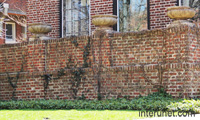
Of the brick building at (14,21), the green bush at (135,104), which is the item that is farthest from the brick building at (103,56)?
the brick building at (14,21)

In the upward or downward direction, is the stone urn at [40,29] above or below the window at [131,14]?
below

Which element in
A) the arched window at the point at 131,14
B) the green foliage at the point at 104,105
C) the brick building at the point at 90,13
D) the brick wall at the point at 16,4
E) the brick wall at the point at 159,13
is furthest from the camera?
the brick wall at the point at 16,4

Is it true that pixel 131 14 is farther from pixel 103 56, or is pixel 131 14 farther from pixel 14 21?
pixel 14 21

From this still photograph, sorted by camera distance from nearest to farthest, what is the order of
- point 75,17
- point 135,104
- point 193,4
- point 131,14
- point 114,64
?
point 135,104
point 114,64
point 193,4
point 131,14
point 75,17

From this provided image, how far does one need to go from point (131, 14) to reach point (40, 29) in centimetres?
310

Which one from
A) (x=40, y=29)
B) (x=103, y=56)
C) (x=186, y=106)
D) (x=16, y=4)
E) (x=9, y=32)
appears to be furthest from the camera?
(x=9, y=32)

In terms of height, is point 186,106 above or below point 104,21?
below

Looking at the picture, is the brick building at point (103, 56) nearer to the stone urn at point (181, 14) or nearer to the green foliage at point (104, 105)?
the stone urn at point (181, 14)

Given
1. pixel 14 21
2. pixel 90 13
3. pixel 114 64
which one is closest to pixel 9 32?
pixel 14 21

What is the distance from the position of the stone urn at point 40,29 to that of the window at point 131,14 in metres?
2.41

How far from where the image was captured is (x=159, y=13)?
42.8ft

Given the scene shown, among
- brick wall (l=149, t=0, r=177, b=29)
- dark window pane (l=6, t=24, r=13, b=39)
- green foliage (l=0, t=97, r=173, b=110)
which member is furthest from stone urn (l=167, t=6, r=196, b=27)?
dark window pane (l=6, t=24, r=13, b=39)

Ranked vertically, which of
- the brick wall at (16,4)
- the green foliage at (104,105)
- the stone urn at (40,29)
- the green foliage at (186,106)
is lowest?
the green foliage at (104,105)

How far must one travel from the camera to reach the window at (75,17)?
1462 cm
